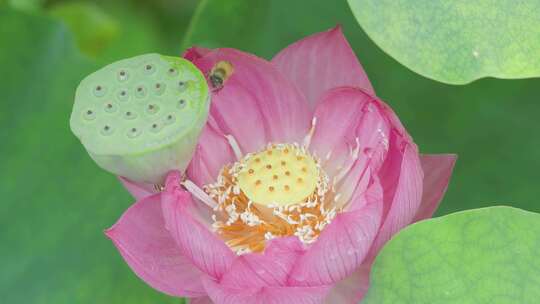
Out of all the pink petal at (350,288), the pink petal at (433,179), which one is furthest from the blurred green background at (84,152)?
the pink petal at (350,288)

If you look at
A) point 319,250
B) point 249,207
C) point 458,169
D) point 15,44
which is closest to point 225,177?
point 249,207

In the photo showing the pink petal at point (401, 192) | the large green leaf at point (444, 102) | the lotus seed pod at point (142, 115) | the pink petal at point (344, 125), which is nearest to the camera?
the lotus seed pod at point (142, 115)

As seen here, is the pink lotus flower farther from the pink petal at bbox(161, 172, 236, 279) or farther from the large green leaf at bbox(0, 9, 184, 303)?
the large green leaf at bbox(0, 9, 184, 303)

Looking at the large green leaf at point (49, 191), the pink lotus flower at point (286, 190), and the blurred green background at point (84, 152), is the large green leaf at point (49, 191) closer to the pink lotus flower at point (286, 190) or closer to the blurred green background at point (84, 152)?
the blurred green background at point (84, 152)

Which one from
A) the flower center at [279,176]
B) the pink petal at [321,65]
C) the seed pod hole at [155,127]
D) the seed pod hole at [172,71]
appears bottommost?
the flower center at [279,176]

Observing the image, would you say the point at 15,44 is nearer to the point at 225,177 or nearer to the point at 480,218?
the point at 225,177
